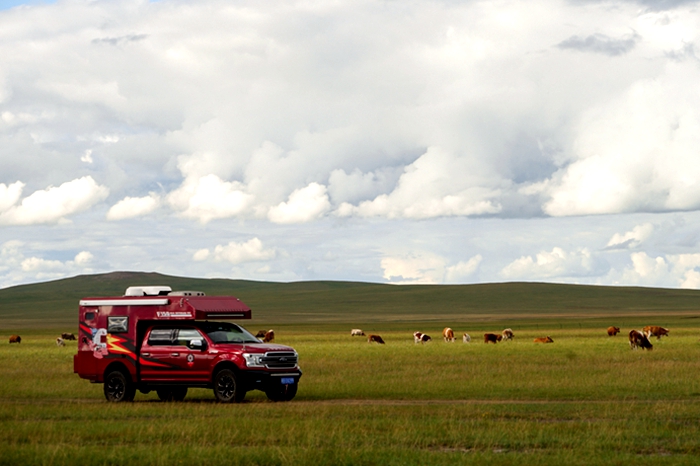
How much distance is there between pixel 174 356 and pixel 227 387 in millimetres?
1888

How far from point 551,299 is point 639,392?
568 ft

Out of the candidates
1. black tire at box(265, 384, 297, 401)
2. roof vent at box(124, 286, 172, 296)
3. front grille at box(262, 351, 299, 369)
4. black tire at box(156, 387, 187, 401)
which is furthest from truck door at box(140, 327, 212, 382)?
black tire at box(265, 384, 297, 401)

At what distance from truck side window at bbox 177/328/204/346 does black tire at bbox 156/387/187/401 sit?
5.78 ft

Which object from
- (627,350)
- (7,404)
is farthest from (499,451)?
(627,350)

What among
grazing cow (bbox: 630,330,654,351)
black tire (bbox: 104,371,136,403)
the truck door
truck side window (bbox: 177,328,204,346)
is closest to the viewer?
the truck door

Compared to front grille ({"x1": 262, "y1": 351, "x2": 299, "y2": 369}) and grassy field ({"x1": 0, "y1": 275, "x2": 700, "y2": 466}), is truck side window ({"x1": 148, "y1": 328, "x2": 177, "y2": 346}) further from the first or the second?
front grille ({"x1": 262, "y1": 351, "x2": 299, "y2": 369})

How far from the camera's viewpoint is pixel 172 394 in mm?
28562

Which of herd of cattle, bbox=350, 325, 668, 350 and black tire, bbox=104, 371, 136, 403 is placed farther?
herd of cattle, bbox=350, 325, 668, 350

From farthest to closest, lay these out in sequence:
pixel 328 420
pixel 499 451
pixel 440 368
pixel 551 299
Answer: pixel 551 299 < pixel 440 368 < pixel 328 420 < pixel 499 451

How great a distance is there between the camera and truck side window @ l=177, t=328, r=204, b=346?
27062 mm

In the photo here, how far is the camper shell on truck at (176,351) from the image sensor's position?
26.2 meters

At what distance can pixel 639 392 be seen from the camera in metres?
27.8

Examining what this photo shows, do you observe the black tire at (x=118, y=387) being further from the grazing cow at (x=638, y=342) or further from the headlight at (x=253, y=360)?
the grazing cow at (x=638, y=342)

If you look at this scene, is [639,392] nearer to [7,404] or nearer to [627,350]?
[7,404]
